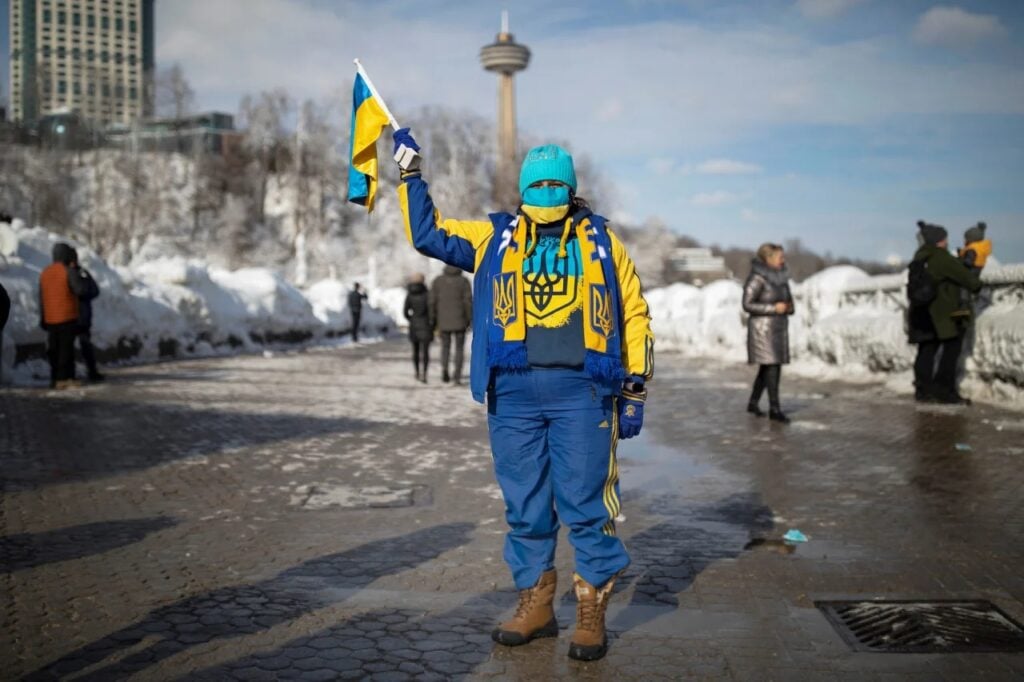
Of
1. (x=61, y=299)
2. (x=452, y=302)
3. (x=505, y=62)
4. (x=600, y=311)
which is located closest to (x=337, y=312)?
(x=452, y=302)

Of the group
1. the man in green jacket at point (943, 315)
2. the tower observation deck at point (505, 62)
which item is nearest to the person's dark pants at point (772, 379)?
the man in green jacket at point (943, 315)

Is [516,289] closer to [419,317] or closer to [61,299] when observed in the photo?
[61,299]

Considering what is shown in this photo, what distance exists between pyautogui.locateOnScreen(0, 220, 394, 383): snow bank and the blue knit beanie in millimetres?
10923

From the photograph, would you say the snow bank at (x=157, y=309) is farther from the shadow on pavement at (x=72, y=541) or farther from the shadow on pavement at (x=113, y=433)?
the shadow on pavement at (x=72, y=541)

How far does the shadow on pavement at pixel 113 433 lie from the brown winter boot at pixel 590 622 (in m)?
4.50

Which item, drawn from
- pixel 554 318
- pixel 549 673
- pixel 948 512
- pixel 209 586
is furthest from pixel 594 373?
pixel 948 512

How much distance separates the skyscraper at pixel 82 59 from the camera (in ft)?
258

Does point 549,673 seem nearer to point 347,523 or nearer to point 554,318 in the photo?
point 554,318

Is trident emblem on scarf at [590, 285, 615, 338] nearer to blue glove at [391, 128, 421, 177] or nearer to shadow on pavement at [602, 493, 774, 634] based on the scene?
blue glove at [391, 128, 421, 177]

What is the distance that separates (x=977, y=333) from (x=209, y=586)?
10.2 metres

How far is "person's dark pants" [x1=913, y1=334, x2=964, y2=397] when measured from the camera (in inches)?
463

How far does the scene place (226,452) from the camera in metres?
8.25

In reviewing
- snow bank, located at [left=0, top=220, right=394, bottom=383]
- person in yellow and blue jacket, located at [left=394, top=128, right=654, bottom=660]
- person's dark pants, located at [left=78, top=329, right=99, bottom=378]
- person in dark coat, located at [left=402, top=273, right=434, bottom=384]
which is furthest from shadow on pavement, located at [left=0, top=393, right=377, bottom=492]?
person in dark coat, located at [left=402, top=273, right=434, bottom=384]

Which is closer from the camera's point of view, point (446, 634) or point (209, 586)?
point (446, 634)
